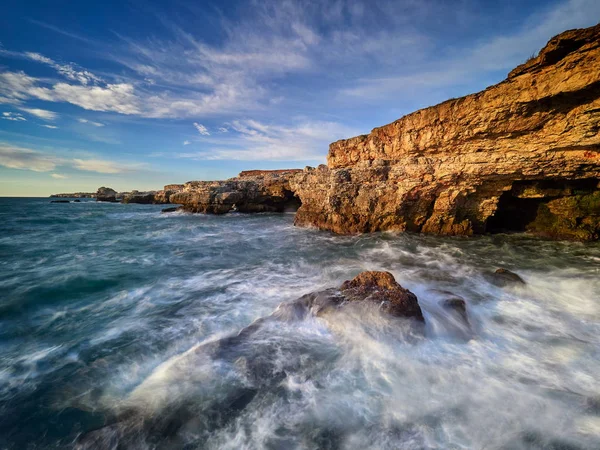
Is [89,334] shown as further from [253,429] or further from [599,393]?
[599,393]

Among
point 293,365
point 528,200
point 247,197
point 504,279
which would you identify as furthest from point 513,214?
point 247,197

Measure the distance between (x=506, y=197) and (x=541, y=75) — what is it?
17.7ft

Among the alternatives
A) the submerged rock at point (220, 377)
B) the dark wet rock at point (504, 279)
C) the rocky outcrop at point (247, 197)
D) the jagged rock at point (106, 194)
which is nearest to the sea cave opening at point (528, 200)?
the dark wet rock at point (504, 279)

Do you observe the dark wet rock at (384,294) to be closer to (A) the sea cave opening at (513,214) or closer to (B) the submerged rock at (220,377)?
(B) the submerged rock at (220,377)

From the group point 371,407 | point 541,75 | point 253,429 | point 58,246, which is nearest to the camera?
point 253,429

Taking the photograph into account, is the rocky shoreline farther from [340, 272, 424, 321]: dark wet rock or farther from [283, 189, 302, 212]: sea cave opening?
[283, 189, 302, 212]: sea cave opening

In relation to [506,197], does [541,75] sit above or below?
above

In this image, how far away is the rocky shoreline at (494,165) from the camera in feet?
25.0

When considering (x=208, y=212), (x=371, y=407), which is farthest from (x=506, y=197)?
(x=208, y=212)

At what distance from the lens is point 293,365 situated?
3.54 m

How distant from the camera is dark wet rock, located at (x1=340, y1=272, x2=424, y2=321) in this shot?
436cm

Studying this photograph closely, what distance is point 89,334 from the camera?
458 centimetres

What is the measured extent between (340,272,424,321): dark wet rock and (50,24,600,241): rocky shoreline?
7494 mm

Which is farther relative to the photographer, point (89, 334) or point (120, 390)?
point (89, 334)
